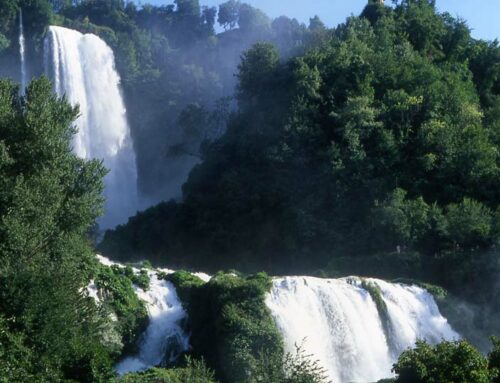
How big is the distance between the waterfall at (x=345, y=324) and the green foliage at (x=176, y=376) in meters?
4.72

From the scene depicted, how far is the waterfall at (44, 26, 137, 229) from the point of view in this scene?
169ft

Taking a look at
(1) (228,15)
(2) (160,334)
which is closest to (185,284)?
(2) (160,334)

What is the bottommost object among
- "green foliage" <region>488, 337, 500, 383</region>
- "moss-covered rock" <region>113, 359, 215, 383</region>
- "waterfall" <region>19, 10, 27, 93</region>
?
"moss-covered rock" <region>113, 359, 215, 383</region>

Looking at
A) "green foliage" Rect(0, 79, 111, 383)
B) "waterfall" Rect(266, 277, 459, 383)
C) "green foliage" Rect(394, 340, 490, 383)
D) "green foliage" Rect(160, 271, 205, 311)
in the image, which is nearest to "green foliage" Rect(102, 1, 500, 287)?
"waterfall" Rect(266, 277, 459, 383)

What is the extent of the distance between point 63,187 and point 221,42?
4393cm

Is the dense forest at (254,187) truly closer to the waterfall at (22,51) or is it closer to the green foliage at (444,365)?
the green foliage at (444,365)

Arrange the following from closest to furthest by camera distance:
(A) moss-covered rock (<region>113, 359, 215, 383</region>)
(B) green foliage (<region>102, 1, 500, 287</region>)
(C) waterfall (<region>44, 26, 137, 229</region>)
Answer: (A) moss-covered rock (<region>113, 359, 215, 383</region>)
(B) green foliage (<region>102, 1, 500, 287</region>)
(C) waterfall (<region>44, 26, 137, 229</region>)

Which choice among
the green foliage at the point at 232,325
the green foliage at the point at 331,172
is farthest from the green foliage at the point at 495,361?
the green foliage at the point at 331,172

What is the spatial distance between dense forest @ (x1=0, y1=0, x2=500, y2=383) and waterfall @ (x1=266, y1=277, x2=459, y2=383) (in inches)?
38.6

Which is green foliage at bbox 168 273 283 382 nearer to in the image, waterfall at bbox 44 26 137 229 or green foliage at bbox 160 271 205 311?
green foliage at bbox 160 271 205 311

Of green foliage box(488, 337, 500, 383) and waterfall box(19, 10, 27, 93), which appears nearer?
green foliage box(488, 337, 500, 383)

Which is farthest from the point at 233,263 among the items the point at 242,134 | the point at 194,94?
the point at 194,94

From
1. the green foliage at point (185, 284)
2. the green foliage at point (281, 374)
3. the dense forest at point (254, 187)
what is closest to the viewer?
the green foliage at point (281, 374)

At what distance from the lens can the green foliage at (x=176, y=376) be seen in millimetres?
19922
